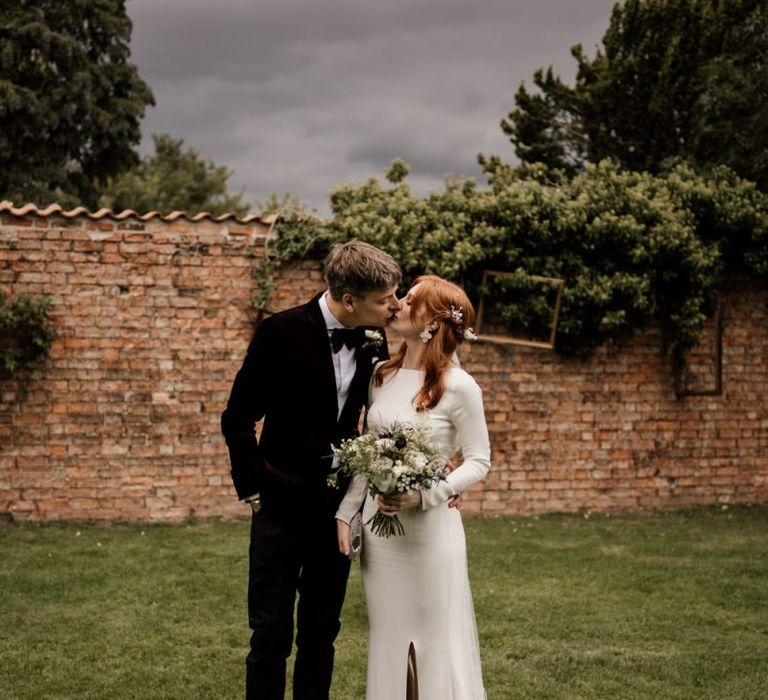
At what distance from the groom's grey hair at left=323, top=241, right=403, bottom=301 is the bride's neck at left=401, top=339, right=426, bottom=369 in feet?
0.94

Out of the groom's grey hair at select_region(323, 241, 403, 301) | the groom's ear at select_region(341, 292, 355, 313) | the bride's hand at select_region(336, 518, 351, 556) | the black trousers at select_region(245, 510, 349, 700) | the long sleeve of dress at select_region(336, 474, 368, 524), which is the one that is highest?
the groom's grey hair at select_region(323, 241, 403, 301)

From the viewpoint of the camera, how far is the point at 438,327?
3.49 metres

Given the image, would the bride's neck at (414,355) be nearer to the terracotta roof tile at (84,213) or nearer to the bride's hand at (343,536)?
the bride's hand at (343,536)

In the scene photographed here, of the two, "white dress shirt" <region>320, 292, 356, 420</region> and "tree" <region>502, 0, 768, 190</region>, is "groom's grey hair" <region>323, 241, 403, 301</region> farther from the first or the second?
"tree" <region>502, 0, 768, 190</region>

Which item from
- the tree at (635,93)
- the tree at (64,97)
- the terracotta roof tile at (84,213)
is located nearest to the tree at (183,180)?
the tree at (64,97)

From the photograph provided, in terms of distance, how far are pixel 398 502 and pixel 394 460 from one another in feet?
0.61

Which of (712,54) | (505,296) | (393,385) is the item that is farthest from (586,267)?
(712,54)

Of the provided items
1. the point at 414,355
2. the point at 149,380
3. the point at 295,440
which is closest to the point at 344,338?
the point at 414,355

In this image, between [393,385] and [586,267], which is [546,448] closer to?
[586,267]

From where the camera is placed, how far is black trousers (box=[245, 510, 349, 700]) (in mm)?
3420

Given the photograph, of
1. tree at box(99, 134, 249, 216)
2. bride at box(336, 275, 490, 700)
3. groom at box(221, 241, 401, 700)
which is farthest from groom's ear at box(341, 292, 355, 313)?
tree at box(99, 134, 249, 216)

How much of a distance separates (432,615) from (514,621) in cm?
236

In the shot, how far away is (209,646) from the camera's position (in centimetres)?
506

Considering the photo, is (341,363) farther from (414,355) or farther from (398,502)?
(398,502)
